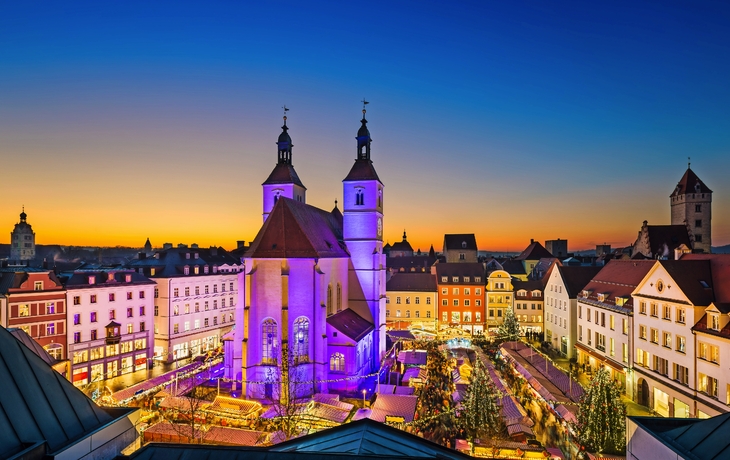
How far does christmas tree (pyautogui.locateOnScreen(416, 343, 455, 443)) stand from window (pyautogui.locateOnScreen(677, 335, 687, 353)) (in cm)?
1550

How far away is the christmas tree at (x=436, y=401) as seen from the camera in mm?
26109

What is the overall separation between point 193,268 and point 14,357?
4558 centimetres

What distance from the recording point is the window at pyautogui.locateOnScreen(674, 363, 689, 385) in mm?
27153

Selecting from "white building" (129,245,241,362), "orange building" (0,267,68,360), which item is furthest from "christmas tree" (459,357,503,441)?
"orange building" (0,267,68,360)

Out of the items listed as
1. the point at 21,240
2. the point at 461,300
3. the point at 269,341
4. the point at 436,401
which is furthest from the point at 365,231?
the point at 21,240

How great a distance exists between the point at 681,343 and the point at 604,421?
11939mm

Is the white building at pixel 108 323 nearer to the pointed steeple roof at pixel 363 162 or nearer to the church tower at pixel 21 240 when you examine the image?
the pointed steeple roof at pixel 363 162

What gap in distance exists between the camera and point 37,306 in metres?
36.6

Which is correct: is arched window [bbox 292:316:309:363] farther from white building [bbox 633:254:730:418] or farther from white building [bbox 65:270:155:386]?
white building [bbox 633:254:730:418]

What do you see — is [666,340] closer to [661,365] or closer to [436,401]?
[661,365]

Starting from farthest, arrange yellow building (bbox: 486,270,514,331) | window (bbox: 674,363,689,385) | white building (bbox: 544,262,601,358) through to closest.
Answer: yellow building (bbox: 486,270,514,331) < white building (bbox: 544,262,601,358) < window (bbox: 674,363,689,385)

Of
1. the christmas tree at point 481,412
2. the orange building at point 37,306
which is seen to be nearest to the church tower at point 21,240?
the orange building at point 37,306

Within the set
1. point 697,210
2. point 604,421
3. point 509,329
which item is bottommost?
point 509,329

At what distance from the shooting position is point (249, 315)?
33438 millimetres
